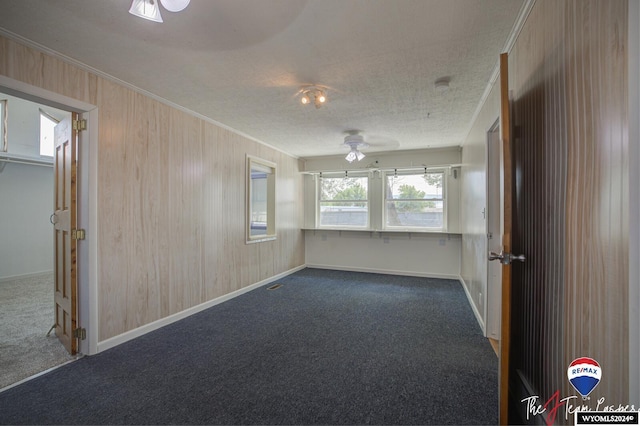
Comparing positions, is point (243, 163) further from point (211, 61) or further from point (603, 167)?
point (603, 167)

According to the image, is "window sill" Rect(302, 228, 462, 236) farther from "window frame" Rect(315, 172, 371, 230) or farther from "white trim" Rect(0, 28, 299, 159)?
"white trim" Rect(0, 28, 299, 159)

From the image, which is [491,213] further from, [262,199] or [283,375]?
[262,199]

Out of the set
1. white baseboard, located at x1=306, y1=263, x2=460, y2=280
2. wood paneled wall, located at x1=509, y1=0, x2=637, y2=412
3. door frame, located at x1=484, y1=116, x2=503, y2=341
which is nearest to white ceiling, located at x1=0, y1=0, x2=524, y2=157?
wood paneled wall, located at x1=509, y1=0, x2=637, y2=412

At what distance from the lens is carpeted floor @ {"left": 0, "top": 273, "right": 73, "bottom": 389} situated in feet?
7.04

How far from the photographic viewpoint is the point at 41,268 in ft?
17.5

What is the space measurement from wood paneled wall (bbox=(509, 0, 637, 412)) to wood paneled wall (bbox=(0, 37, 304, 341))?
3.33m

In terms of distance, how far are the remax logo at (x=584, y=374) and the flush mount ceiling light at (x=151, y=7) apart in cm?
235

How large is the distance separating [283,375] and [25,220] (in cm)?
641

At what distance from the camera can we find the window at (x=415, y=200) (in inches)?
205

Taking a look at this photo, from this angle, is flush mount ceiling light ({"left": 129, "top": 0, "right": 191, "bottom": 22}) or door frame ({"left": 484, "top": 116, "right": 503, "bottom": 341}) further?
door frame ({"left": 484, "top": 116, "right": 503, "bottom": 341})

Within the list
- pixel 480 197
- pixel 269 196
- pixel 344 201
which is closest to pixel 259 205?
pixel 269 196

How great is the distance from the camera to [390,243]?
552cm

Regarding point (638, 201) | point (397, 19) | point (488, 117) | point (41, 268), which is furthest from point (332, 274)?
point (41, 268)

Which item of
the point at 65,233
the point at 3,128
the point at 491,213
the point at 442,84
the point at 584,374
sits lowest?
the point at 584,374
